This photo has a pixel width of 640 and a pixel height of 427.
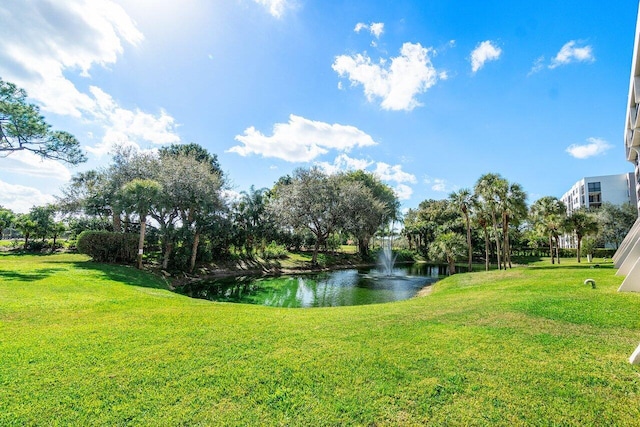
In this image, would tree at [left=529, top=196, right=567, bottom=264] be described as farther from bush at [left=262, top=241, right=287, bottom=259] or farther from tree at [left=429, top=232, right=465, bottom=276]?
bush at [left=262, top=241, right=287, bottom=259]

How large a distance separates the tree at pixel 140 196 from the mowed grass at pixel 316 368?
41.2ft

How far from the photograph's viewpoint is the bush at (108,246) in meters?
20.8

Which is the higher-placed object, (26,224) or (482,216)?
(482,216)

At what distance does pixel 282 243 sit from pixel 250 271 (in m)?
12.3

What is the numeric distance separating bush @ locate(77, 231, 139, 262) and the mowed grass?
14131 millimetres

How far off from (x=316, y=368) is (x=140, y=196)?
65.6 feet

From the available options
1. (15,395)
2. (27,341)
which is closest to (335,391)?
(15,395)

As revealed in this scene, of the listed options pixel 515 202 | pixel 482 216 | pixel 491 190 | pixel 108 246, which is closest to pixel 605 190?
pixel 482 216

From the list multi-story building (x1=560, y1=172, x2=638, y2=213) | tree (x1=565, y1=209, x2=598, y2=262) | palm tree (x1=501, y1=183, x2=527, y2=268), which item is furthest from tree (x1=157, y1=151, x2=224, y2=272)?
multi-story building (x1=560, y1=172, x2=638, y2=213)

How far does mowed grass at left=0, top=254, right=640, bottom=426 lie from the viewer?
12.2 feet

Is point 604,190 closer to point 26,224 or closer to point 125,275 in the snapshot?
point 125,275

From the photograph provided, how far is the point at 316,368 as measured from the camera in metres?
4.98

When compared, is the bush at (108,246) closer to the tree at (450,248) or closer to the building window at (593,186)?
the tree at (450,248)

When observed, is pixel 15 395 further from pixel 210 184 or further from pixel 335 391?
pixel 210 184
